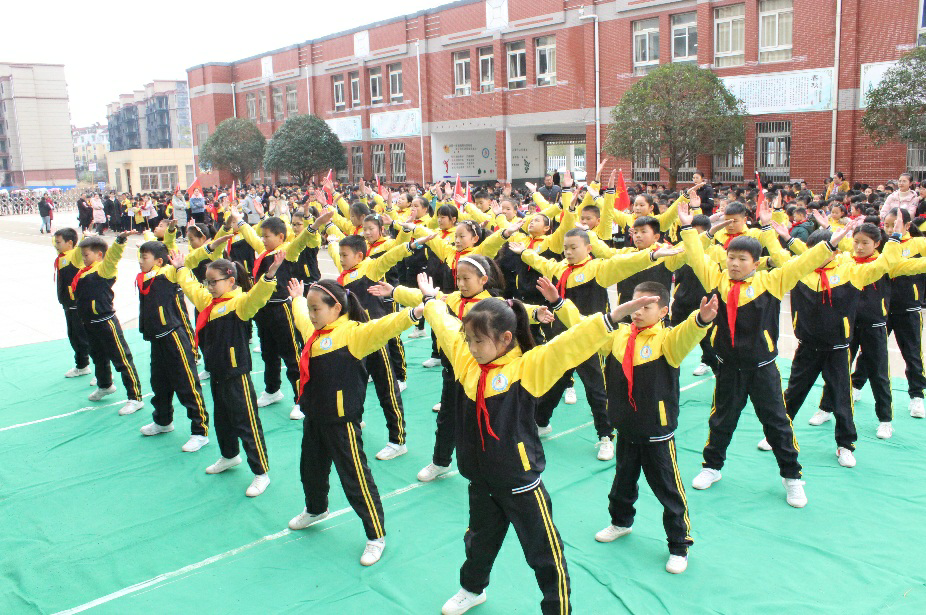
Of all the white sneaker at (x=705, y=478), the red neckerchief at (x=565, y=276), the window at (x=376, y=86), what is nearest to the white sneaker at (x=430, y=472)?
the red neckerchief at (x=565, y=276)

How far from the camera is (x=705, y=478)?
5234 mm

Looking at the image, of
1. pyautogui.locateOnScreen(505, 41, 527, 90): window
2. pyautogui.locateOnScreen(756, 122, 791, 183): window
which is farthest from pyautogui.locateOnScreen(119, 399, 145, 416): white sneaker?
pyautogui.locateOnScreen(505, 41, 527, 90): window

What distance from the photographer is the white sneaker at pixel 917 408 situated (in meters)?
6.49

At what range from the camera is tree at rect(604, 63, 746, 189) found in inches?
697

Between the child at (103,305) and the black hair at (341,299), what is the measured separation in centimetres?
366

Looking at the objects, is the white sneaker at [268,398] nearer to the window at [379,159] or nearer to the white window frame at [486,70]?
the white window frame at [486,70]

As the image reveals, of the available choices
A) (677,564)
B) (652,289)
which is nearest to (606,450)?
(677,564)

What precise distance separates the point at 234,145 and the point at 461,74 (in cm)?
1246

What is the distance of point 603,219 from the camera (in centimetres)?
787

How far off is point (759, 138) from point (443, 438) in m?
17.3

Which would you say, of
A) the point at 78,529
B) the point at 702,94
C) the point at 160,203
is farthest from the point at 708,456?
the point at 160,203

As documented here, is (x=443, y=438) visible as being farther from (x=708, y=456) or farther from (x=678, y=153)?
(x=678, y=153)

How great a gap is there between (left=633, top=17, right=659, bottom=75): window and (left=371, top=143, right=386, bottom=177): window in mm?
13127

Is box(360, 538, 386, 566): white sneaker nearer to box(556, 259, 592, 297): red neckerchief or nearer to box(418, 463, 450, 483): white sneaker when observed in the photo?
box(418, 463, 450, 483): white sneaker
